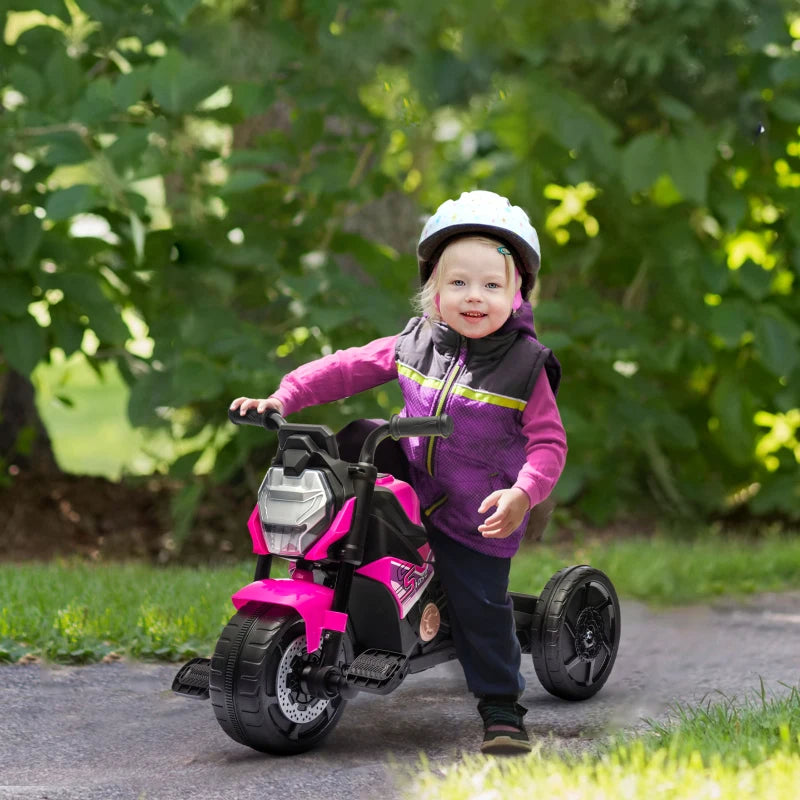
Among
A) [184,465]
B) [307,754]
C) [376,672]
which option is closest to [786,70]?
[184,465]

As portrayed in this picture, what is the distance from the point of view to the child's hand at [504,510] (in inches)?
117

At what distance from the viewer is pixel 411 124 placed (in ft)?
20.4

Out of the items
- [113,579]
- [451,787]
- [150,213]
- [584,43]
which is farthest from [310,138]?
[451,787]

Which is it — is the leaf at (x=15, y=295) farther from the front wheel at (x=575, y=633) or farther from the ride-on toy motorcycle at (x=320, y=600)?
the front wheel at (x=575, y=633)

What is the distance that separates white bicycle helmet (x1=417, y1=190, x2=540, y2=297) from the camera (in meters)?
3.19

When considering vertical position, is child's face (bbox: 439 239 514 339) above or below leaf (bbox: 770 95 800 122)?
below

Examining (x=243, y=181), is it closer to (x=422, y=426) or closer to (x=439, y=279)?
(x=439, y=279)

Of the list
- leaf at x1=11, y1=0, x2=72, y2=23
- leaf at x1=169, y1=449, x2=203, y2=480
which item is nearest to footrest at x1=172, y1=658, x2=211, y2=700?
leaf at x1=169, y1=449, x2=203, y2=480

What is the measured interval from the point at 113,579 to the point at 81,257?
4.86 ft

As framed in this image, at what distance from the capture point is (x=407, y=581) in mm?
3215

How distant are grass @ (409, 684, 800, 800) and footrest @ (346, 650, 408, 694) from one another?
228mm

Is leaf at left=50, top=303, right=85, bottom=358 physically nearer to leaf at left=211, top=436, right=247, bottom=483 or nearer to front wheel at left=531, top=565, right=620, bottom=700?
leaf at left=211, top=436, right=247, bottom=483

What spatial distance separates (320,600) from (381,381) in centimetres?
79

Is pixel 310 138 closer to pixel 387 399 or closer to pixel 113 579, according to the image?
pixel 387 399
